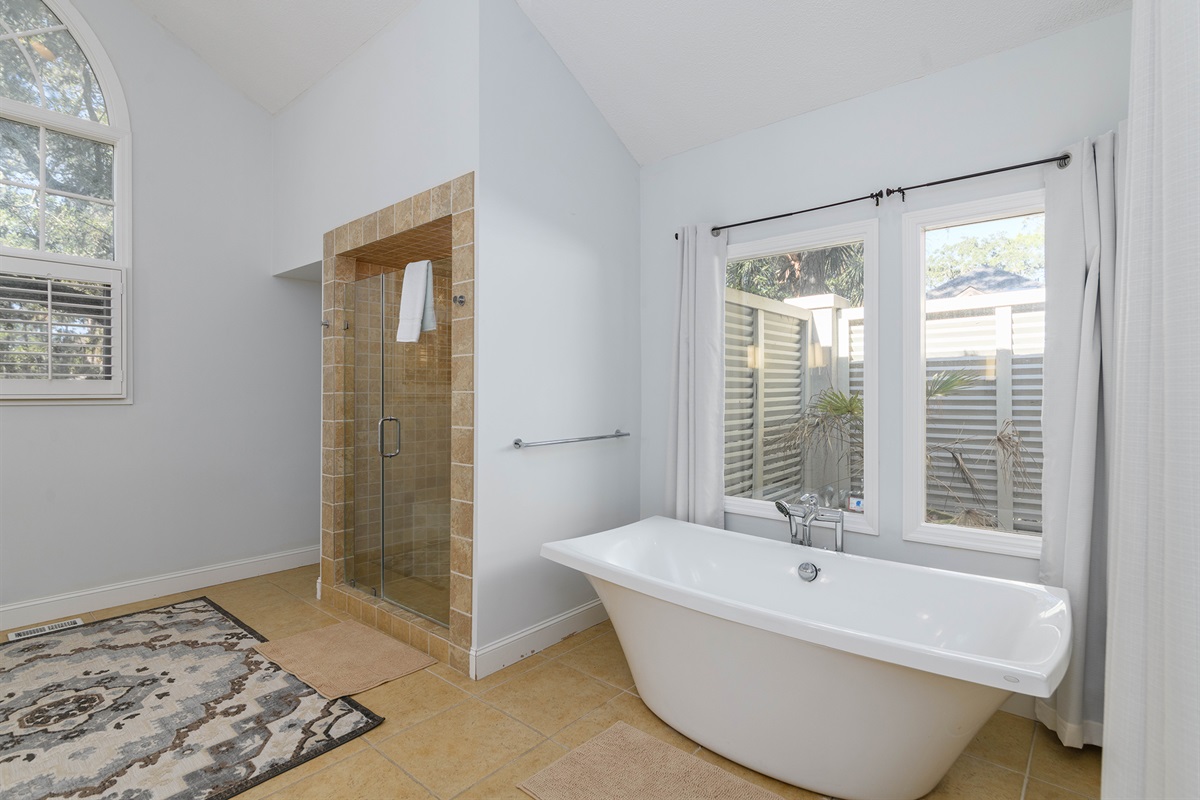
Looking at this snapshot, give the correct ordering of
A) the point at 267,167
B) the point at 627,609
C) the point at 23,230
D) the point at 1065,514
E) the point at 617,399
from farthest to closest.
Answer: the point at 267,167 < the point at 617,399 < the point at 23,230 < the point at 627,609 < the point at 1065,514

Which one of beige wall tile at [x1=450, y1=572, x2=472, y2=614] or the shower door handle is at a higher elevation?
the shower door handle

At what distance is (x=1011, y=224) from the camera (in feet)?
7.83

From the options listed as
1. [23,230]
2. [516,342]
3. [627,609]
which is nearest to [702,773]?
[627,609]

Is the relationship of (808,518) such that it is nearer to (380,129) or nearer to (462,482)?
(462,482)

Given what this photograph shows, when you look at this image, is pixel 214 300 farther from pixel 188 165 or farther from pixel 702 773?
pixel 702 773

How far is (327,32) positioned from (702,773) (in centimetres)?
395

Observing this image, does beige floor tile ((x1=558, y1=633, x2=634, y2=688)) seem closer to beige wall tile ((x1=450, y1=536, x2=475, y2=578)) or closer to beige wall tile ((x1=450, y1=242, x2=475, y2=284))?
beige wall tile ((x1=450, y1=536, x2=475, y2=578))

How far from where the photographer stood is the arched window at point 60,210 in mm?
3092

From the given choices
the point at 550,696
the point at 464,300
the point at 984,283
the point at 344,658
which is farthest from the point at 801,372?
the point at 344,658

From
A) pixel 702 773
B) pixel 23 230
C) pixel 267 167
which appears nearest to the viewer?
pixel 702 773

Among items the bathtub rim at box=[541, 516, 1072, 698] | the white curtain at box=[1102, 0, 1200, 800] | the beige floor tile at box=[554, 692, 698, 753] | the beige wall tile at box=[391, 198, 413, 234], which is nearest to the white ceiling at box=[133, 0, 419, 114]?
the beige wall tile at box=[391, 198, 413, 234]

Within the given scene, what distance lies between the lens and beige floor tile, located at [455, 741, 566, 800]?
185 cm

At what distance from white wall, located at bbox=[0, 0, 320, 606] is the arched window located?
0.33ft

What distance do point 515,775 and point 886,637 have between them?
1.26 metres
